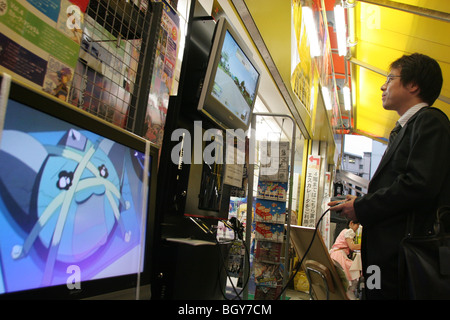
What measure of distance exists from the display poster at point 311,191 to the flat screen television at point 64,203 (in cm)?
657

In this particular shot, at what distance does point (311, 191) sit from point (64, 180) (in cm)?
701

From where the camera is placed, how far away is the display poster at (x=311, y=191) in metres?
7.11

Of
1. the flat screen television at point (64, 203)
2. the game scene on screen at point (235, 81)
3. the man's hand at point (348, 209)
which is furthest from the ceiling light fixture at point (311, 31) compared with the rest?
the flat screen television at point (64, 203)

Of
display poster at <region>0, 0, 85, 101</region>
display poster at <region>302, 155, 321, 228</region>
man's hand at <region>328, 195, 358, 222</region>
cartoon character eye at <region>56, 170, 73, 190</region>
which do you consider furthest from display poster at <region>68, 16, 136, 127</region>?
display poster at <region>302, 155, 321, 228</region>

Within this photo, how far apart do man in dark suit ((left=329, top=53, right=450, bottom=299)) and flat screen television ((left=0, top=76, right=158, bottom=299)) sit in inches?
36.3

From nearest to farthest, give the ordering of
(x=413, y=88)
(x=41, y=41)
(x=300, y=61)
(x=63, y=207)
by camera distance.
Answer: (x=63, y=207) → (x=41, y=41) → (x=413, y=88) → (x=300, y=61)

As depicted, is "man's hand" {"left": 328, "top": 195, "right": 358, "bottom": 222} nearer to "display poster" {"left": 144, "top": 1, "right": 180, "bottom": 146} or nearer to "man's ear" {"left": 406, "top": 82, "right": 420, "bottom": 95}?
"man's ear" {"left": 406, "top": 82, "right": 420, "bottom": 95}

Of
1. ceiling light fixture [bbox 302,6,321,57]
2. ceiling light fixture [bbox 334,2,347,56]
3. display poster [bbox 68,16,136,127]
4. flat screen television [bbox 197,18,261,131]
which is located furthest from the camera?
ceiling light fixture [bbox 334,2,347,56]

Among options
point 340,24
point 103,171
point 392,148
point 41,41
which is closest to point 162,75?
point 41,41

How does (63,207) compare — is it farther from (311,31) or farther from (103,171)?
(311,31)

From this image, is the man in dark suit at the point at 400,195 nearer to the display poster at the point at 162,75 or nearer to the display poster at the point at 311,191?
the display poster at the point at 162,75

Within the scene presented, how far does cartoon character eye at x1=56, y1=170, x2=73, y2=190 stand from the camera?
0.65 m

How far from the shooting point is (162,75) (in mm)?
1487

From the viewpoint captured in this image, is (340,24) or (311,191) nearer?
(340,24)
